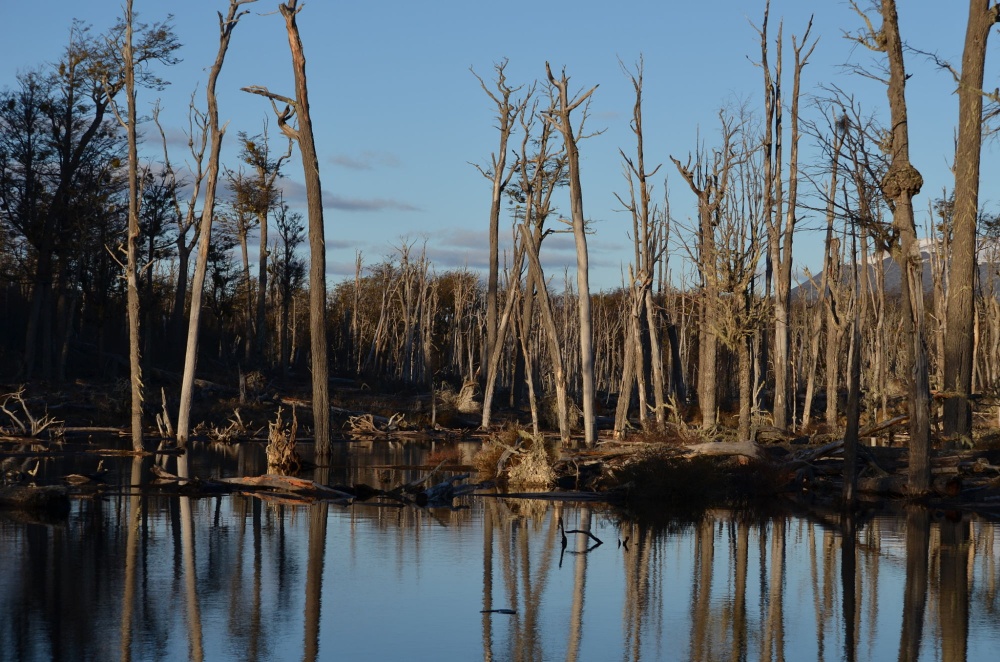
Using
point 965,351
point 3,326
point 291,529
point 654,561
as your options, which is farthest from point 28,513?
point 3,326

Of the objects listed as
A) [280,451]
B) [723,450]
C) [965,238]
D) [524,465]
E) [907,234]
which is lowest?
[524,465]

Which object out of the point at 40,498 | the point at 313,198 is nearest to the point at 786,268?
the point at 313,198

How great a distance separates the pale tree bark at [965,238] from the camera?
1786 centimetres

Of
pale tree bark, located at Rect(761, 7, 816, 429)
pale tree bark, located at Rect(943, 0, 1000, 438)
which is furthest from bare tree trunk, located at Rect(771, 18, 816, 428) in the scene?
pale tree bark, located at Rect(943, 0, 1000, 438)

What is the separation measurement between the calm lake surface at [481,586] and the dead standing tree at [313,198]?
9865 millimetres

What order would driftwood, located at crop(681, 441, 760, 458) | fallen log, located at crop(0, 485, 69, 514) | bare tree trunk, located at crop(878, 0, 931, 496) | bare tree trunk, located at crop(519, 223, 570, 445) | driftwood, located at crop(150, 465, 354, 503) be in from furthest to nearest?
bare tree trunk, located at crop(519, 223, 570, 445) < driftwood, located at crop(681, 441, 760, 458) < driftwood, located at crop(150, 465, 354, 503) < bare tree trunk, located at crop(878, 0, 931, 496) < fallen log, located at crop(0, 485, 69, 514)

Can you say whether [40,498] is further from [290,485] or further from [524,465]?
[524,465]

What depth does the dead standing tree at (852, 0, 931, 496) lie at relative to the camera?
15086mm

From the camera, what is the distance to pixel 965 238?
18406mm

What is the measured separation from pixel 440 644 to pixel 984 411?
28.1m

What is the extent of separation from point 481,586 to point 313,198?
17042mm

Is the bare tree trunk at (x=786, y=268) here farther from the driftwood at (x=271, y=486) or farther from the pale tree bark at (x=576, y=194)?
the driftwood at (x=271, y=486)

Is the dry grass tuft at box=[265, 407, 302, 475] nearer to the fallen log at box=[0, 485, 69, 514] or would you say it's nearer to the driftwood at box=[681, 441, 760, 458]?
the fallen log at box=[0, 485, 69, 514]

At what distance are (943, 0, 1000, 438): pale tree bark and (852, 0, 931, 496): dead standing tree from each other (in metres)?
2.49
